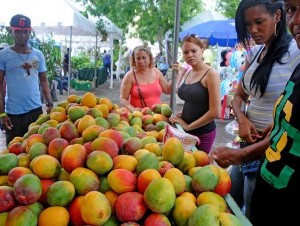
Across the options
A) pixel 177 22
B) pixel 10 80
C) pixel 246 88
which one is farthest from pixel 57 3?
pixel 246 88

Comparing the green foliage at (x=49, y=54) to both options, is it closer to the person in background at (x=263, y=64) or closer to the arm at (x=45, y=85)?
the arm at (x=45, y=85)

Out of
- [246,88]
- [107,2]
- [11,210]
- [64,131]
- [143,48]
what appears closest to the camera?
[11,210]

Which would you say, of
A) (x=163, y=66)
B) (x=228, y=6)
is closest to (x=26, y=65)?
(x=163, y=66)

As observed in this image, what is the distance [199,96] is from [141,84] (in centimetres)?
97

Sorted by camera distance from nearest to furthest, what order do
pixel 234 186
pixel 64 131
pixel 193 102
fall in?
pixel 64 131
pixel 234 186
pixel 193 102

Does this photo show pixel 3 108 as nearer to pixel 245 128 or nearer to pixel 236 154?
pixel 245 128

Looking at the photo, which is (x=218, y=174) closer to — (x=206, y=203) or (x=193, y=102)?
(x=206, y=203)

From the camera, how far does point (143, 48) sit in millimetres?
4090

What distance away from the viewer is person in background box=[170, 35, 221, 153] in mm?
3193

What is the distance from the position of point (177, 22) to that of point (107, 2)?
16967 millimetres

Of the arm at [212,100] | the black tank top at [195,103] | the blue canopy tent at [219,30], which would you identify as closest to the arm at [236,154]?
the arm at [212,100]

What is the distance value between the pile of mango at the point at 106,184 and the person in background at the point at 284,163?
0.66 ft

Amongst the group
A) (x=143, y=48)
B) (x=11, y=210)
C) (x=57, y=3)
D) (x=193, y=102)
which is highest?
(x=57, y=3)

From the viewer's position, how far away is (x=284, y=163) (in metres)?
1.46
